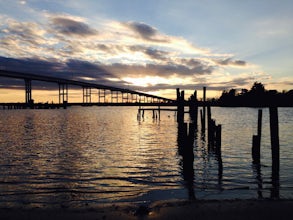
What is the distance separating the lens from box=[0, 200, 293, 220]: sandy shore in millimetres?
6262

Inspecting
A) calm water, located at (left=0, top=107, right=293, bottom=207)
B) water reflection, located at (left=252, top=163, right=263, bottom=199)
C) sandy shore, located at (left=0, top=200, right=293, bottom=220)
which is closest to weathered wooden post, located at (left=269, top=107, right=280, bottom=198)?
calm water, located at (left=0, top=107, right=293, bottom=207)

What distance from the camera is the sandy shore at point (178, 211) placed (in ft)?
20.5

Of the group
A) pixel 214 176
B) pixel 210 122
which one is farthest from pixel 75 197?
pixel 210 122

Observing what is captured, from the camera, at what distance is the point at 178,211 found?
6539 mm

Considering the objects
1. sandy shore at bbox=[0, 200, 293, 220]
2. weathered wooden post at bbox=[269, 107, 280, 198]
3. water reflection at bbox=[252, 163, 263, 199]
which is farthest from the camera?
weathered wooden post at bbox=[269, 107, 280, 198]

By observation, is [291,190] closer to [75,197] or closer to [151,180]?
[151,180]

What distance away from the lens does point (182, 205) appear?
22.8ft

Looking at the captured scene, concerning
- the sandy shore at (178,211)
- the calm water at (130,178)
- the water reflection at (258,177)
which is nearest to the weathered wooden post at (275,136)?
the calm water at (130,178)

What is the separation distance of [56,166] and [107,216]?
24.8 feet

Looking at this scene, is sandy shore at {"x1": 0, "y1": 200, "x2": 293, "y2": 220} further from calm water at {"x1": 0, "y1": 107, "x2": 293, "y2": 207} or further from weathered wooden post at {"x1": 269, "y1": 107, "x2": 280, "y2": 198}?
weathered wooden post at {"x1": 269, "y1": 107, "x2": 280, "y2": 198}

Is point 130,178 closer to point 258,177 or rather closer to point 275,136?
point 258,177

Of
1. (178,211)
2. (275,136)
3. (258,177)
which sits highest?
(275,136)

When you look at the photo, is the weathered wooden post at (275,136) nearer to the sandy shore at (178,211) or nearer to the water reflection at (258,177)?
the water reflection at (258,177)

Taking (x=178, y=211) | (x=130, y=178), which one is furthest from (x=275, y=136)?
(x=178, y=211)
